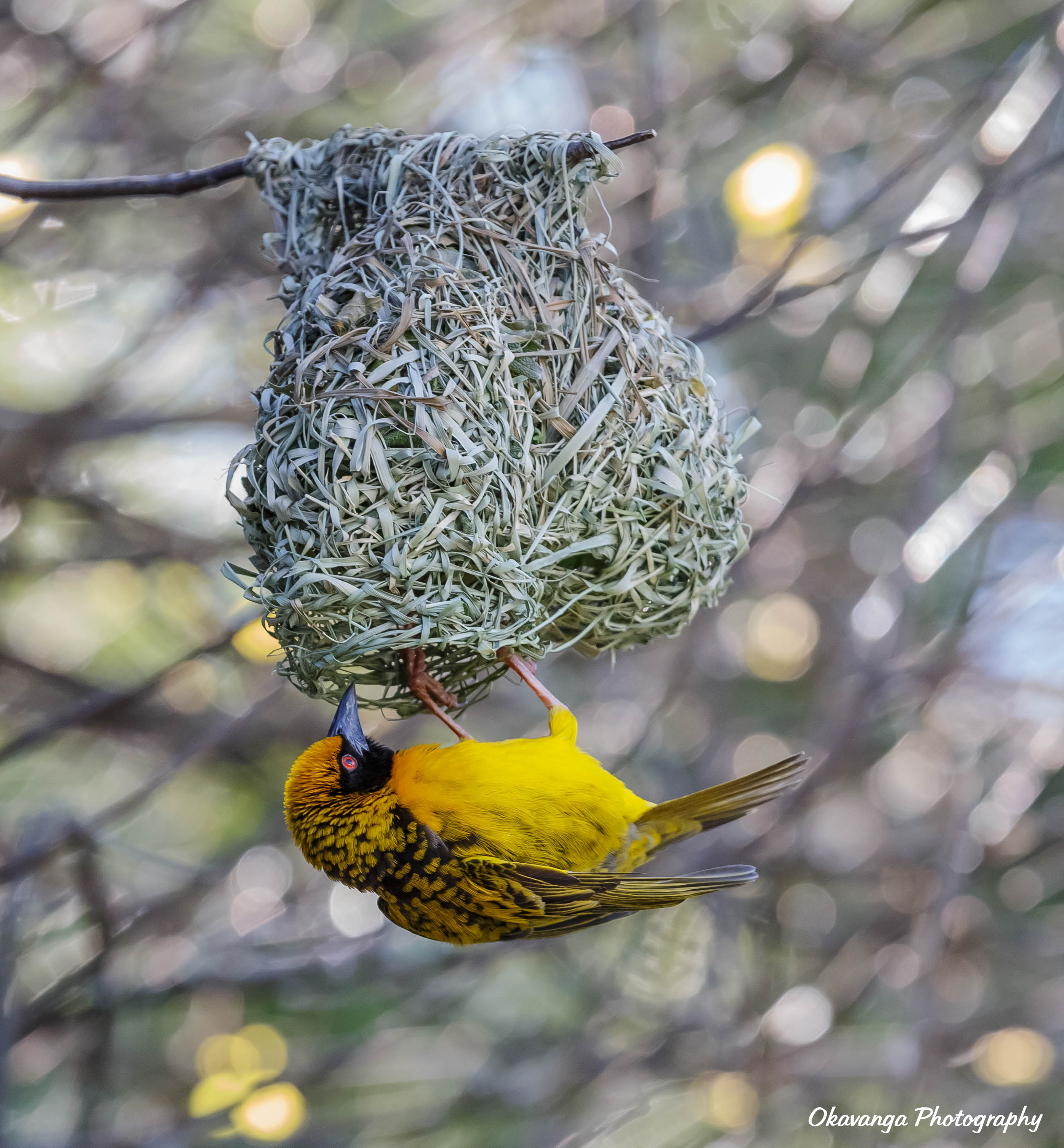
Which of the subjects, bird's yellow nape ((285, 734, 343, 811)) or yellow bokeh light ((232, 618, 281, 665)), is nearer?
bird's yellow nape ((285, 734, 343, 811))

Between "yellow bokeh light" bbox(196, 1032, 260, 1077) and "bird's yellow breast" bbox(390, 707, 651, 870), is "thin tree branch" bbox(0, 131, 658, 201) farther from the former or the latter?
"yellow bokeh light" bbox(196, 1032, 260, 1077)

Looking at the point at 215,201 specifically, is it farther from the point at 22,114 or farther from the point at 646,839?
the point at 646,839

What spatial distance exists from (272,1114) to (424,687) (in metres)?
3.66

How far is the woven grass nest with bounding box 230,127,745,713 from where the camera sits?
152cm

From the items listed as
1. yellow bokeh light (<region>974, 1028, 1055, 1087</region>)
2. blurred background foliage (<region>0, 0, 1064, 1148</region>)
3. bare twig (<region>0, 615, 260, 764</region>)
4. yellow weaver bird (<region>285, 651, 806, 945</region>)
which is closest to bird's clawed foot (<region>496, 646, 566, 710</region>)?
yellow weaver bird (<region>285, 651, 806, 945</region>)

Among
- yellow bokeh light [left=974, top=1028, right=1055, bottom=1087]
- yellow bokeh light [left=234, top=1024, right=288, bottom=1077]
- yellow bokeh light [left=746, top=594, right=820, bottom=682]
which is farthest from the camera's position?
yellow bokeh light [left=746, top=594, right=820, bottom=682]

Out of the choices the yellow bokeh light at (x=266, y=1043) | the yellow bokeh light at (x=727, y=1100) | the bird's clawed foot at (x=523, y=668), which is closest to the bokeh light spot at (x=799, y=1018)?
the yellow bokeh light at (x=727, y=1100)

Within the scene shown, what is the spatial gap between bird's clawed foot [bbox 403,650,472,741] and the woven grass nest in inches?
1.7

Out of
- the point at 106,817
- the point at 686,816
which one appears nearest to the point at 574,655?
the point at 106,817

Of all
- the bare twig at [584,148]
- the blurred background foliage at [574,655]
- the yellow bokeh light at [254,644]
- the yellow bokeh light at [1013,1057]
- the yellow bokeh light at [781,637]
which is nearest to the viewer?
the bare twig at [584,148]

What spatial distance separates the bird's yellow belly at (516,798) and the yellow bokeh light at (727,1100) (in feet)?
11.9

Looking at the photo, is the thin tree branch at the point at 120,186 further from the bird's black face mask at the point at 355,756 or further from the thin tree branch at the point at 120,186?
the bird's black face mask at the point at 355,756

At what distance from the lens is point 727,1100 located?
5.00m

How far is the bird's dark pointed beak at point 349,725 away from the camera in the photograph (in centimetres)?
171
